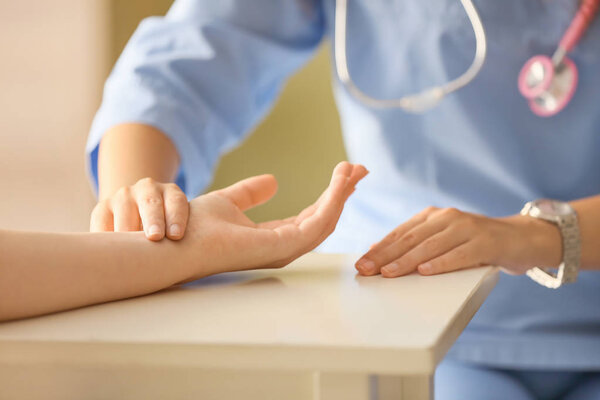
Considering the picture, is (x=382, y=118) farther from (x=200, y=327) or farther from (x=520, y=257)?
(x=200, y=327)

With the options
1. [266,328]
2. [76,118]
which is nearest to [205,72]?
[266,328]

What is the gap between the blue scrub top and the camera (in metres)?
0.82

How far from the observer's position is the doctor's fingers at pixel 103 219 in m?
0.62

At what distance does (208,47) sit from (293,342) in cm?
70

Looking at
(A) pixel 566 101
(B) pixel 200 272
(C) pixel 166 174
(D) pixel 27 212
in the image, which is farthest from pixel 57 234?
(D) pixel 27 212

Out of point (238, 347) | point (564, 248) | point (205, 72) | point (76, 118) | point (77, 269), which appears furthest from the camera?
point (76, 118)

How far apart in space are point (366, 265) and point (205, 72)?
0.49 metres

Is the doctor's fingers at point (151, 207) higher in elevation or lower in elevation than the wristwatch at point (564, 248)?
higher

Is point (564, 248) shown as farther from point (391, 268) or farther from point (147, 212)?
point (147, 212)

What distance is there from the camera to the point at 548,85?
863mm

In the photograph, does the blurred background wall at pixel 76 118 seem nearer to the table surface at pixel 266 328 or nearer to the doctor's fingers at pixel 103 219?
the doctor's fingers at pixel 103 219

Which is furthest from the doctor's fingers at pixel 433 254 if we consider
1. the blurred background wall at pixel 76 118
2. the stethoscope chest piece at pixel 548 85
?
the blurred background wall at pixel 76 118

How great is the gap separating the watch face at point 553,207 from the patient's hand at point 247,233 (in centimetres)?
24

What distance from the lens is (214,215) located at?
1.93ft
